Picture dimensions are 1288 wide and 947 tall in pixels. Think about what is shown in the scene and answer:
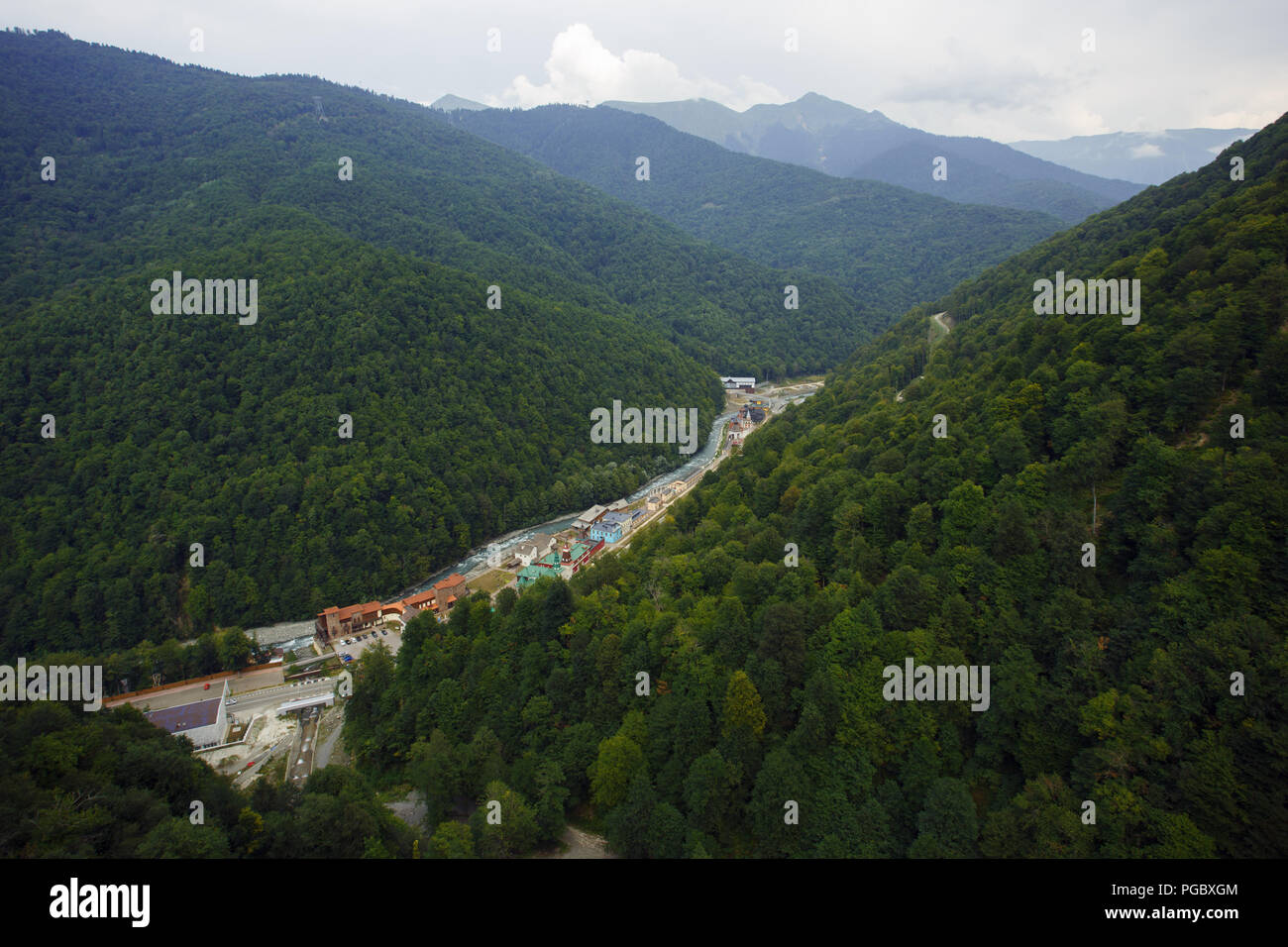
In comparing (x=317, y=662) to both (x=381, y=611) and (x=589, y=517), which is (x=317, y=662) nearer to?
(x=381, y=611)

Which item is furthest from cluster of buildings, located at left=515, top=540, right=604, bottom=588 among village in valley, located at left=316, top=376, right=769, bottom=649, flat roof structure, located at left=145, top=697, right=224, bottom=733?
flat roof structure, located at left=145, top=697, right=224, bottom=733

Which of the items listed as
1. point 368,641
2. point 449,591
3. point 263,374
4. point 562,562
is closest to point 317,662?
point 368,641

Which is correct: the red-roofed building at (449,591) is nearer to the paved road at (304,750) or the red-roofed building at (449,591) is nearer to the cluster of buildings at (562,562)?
the cluster of buildings at (562,562)

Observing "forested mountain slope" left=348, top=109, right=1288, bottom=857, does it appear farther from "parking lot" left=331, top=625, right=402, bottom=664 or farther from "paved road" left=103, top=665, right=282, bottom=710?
"paved road" left=103, top=665, right=282, bottom=710

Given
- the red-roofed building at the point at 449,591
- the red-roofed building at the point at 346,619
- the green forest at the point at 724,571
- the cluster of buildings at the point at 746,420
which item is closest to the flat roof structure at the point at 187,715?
the green forest at the point at 724,571
